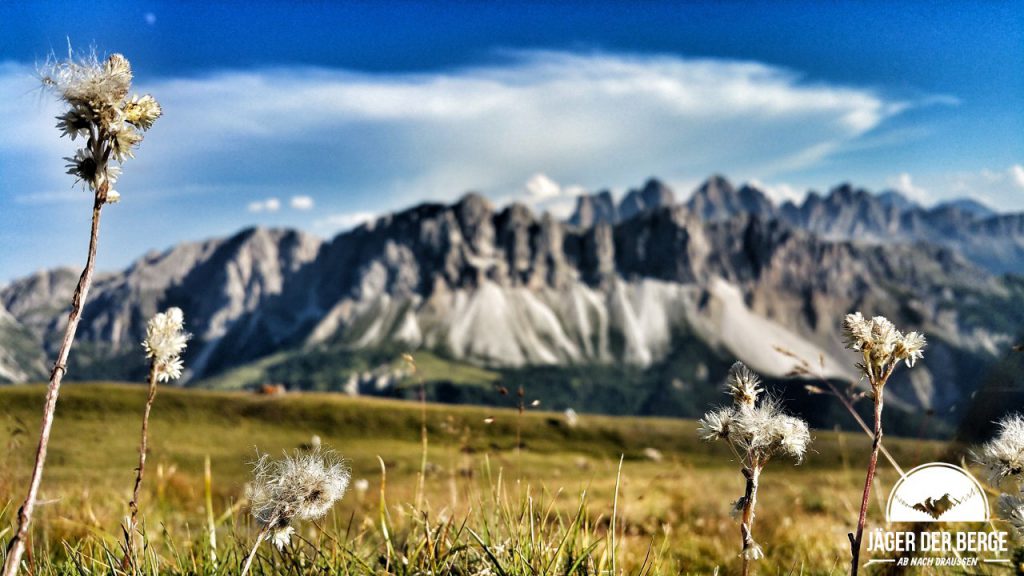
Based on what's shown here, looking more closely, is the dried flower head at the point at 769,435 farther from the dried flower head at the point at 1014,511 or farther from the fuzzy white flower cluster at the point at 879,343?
the dried flower head at the point at 1014,511

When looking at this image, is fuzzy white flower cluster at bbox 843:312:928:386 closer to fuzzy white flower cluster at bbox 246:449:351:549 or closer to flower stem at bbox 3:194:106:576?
fuzzy white flower cluster at bbox 246:449:351:549

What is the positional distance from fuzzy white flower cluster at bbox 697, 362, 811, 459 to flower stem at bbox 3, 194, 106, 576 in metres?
2.35

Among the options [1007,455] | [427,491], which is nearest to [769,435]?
[1007,455]

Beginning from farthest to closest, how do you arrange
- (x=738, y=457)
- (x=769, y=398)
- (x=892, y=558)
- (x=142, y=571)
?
(x=892, y=558) < (x=142, y=571) < (x=769, y=398) < (x=738, y=457)

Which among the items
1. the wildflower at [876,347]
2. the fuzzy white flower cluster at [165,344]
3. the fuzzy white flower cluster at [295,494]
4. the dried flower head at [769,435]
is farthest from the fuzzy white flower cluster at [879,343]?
the fuzzy white flower cluster at [165,344]

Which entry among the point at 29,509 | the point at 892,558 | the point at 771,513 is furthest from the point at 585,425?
the point at 29,509

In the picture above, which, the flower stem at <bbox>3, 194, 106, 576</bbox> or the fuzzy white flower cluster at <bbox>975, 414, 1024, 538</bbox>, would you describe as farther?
the fuzzy white flower cluster at <bbox>975, 414, 1024, 538</bbox>

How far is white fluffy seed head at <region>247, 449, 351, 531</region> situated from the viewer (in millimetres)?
2781

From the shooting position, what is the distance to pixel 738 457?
9.35 feet

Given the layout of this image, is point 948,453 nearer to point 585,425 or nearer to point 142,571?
point 142,571

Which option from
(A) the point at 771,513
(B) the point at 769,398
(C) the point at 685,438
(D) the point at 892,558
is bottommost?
(C) the point at 685,438

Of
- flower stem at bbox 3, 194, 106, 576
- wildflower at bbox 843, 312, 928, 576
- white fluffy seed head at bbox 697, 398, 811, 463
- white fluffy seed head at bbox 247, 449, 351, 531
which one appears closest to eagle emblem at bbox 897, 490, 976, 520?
wildflower at bbox 843, 312, 928, 576

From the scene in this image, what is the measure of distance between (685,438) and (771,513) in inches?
1794

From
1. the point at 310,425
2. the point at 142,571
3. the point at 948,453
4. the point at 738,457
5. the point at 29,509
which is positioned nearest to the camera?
the point at 29,509
